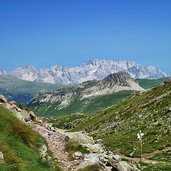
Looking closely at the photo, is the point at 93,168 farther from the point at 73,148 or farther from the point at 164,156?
the point at 164,156

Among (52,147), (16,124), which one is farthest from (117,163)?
(16,124)

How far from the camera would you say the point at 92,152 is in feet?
118

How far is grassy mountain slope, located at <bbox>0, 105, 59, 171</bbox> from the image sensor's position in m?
24.7

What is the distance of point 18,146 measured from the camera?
28.1m

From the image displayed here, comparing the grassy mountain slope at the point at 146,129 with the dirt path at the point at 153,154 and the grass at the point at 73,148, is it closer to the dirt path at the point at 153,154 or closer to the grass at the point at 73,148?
the dirt path at the point at 153,154

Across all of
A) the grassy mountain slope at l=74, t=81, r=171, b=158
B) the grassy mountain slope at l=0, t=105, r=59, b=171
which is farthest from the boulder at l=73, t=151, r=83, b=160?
the grassy mountain slope at l=74, t=81, r=171, b=158

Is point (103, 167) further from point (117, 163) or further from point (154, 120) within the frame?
point (154, 120)

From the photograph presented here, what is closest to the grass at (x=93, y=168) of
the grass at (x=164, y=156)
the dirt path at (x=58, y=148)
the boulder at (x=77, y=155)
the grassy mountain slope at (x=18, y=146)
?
the dirt path at (x=58, y=148)

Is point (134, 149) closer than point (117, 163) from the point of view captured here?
No

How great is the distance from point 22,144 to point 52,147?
6.61m

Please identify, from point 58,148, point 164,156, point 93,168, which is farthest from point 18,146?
point 164,156

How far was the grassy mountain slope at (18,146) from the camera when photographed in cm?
2474

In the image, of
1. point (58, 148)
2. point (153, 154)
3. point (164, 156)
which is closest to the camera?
point (58, 148)

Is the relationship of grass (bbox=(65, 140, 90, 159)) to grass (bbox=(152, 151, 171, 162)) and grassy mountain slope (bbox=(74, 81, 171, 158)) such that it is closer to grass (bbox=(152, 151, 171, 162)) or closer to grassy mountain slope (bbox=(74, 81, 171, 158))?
grass (bbox=(152, 151, 171, 162))
